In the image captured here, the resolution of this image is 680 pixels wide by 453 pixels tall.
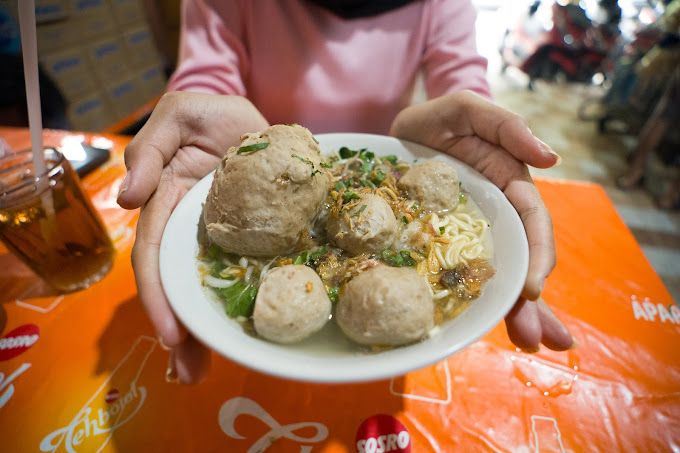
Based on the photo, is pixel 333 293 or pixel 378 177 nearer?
pixel 333 293

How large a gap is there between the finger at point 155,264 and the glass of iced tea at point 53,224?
2.08 feet

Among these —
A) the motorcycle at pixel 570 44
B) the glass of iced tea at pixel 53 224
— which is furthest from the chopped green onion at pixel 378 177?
the motorcycle at pixel 570 44

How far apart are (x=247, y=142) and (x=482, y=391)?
150cm

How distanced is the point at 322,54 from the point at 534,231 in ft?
6.33

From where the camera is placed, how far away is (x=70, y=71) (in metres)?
5.15

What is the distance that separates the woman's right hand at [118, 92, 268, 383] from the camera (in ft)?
4.63

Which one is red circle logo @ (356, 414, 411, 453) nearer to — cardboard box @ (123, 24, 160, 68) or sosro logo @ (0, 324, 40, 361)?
sosro logo @ (0, 324, 40, 361)

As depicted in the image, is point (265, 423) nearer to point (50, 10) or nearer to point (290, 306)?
point (290, 306)

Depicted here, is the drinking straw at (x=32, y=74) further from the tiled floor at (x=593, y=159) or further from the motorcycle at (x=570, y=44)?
the motorcycle at (x=570, y=44)

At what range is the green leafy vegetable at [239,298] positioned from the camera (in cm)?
137

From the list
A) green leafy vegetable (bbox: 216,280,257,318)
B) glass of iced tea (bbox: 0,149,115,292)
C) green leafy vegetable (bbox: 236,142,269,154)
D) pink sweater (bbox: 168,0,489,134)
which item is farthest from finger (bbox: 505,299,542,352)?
glass of iced tea (bbox: 0,149,115,292)

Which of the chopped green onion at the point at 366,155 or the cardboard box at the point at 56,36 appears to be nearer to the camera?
the chopped green onion at the point at 366,155

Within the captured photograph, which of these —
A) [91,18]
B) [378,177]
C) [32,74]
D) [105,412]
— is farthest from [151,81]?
[105,412]

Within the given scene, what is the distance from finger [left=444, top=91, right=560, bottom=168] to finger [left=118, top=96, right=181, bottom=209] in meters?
1.44
